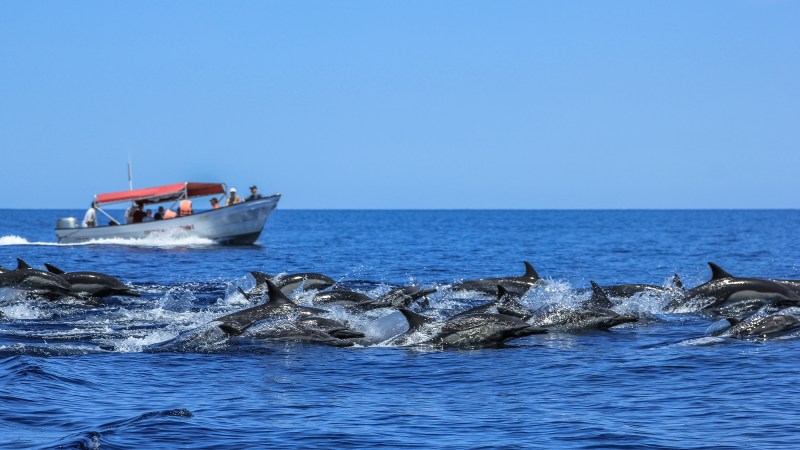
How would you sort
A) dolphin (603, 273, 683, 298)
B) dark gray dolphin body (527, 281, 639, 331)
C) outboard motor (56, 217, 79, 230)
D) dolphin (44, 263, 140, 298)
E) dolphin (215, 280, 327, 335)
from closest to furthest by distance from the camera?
dolphin (215, 280, 327, 335)
dark gray dolphin body (527, 281, 639, 331)
dolphin (603, 273, 683, 298)
dolphin (44, 263, 140, 298)
outboard motor (56, 217, 79, 230)

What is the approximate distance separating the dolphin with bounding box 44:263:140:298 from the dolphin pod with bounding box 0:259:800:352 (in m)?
0.02

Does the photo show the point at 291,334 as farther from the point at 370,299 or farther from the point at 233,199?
the point at 233,199

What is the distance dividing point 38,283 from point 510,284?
10759 millimetres

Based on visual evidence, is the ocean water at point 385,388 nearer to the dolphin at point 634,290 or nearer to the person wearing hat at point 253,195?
the dolphin at point 634,290

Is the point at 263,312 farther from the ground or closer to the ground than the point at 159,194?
closer to the ground

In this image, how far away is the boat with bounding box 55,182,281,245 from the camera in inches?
2042

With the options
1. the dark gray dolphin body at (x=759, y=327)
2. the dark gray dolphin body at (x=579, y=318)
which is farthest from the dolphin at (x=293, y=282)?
the dark gray dolphin body at (x=759, y=327)

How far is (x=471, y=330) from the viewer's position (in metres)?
17.2

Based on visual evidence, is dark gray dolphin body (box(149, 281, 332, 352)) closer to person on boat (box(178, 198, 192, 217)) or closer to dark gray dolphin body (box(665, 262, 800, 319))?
dark gray dolphin body (box(665, 262, 800, 319))

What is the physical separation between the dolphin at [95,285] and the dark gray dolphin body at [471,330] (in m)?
10.2

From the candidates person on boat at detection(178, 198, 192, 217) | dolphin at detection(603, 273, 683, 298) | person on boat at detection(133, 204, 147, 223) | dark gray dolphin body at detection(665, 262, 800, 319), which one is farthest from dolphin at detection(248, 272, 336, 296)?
person on boat at detection(133, 204, 147, 223)

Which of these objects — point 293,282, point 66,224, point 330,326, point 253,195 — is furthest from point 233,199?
point 330,326

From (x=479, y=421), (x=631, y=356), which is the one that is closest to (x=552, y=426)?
(x=479, y=421)

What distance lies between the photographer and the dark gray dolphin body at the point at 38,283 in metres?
23.9
